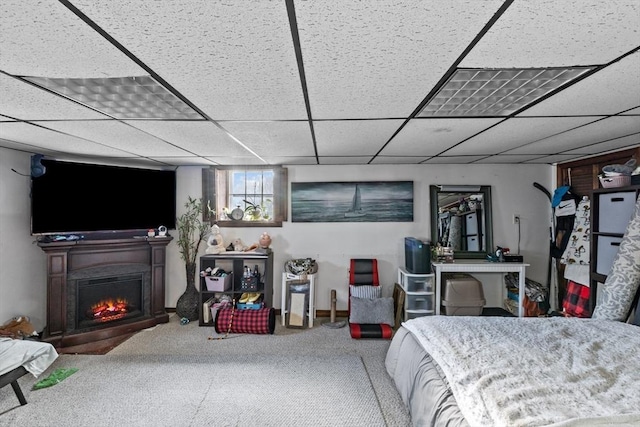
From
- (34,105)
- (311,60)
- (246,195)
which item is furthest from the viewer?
(246,195)

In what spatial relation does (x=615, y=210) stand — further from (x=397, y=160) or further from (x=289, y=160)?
(x=289, y=160)

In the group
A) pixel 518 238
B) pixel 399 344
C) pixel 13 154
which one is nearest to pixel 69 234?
pixel 13 154

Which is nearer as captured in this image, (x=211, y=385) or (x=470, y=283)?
(x=211, y=385)

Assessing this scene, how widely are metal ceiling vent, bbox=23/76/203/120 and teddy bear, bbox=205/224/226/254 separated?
7.03 ft

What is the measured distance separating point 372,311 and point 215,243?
2303 mm

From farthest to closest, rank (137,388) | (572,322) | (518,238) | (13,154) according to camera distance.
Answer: (518,238), (13,154), (137,388), (572,322)

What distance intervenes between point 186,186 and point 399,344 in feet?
11.5

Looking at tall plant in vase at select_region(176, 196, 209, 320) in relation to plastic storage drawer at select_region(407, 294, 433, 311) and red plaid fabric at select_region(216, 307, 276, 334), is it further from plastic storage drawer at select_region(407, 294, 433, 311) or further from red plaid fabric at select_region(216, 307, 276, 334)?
plastic storage drawer at select_region(407, 294, 433, 311)

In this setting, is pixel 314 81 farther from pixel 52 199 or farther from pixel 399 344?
pixel 52 199

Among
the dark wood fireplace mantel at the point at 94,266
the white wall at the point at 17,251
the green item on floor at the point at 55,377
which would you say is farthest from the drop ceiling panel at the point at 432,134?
the white wall at the point at 17,251

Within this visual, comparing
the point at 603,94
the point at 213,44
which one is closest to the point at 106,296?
the point at 213,44

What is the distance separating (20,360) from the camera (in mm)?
2111

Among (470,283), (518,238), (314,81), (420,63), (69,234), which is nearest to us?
(420,63)

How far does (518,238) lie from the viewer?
13.0 ft
